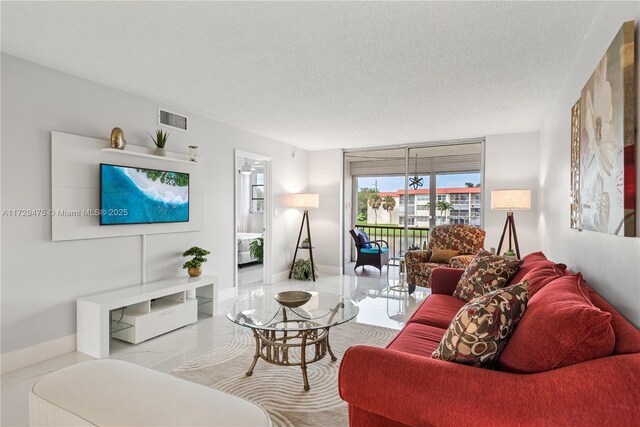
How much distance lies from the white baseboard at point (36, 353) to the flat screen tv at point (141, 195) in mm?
1061

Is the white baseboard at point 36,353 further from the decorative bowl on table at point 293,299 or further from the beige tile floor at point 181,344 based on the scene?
the decorative bowl on table at point 293,299

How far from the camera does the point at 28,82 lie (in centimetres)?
275

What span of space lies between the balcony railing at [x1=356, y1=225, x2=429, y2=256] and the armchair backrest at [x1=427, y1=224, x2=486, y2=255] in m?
1.14

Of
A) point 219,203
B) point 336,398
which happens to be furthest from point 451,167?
point 336,398

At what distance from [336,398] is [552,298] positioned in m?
1.48

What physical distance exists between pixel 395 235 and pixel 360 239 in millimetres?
1037

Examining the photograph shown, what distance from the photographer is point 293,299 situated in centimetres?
278

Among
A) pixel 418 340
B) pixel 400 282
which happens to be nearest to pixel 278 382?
pixel 418 340

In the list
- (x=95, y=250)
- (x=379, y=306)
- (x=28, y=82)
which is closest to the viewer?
(x=28, y=82)

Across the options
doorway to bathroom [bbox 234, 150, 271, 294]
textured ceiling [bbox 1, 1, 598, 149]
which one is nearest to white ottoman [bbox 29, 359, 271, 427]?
textured ceiling [bbox 1, 1, 598, 149]

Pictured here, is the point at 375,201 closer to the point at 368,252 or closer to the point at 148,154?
the point at 368,252

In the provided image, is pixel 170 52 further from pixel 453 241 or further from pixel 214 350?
pixel 453 241

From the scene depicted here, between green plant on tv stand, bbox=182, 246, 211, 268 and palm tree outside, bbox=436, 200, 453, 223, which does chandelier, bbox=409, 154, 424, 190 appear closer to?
palm tree outside, bbox=436, 200, 453, 223

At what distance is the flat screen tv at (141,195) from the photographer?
3.23 m
